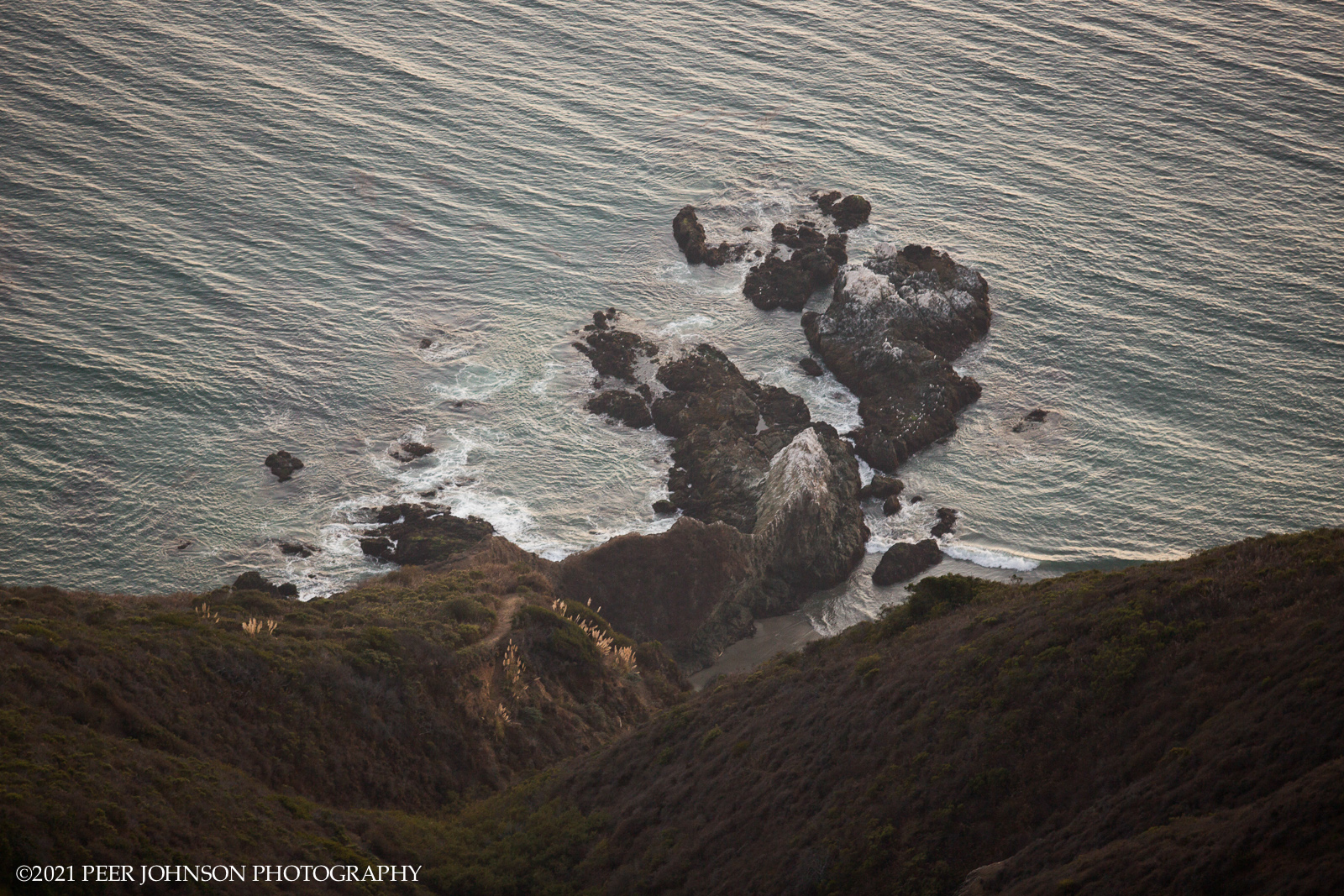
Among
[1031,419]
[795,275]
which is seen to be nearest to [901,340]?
[1031,419]

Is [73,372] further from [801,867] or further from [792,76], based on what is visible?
[792,76]

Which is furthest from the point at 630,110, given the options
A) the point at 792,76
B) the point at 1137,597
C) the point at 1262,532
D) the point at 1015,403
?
the point at 1137,597

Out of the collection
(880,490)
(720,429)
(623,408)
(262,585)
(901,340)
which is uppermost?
(901,340)

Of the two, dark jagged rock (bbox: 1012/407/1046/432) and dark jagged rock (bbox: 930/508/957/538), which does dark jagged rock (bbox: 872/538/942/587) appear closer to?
dark jagged rock (bbox: 930/508/957/538)

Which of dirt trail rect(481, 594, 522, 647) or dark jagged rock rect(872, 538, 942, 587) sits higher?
dark jagged rock rect(872, 538, 942, 587)

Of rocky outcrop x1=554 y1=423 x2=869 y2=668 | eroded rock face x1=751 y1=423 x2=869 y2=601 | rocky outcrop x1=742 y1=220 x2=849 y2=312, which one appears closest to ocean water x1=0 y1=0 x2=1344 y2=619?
rocky outcrop x1=742 y1=220 x2=849 y2=312

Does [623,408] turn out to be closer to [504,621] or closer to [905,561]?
[905,561]

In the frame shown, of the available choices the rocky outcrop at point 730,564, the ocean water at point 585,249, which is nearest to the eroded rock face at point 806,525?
the rocky outcrop at point 730,564
